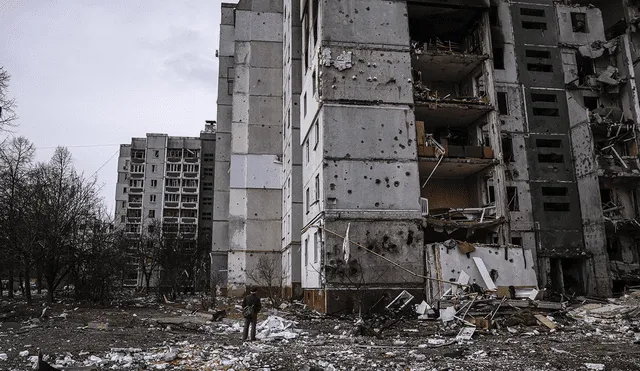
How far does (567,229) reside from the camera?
28688 millimetres

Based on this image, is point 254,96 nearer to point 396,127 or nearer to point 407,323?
point 396,127

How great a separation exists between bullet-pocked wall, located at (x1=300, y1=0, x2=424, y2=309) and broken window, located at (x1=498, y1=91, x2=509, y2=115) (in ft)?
31.6

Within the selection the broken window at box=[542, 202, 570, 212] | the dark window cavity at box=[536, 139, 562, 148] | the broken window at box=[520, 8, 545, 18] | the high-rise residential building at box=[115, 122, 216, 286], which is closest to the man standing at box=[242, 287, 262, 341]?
the broken window at box=[542, 202, 570, 212]

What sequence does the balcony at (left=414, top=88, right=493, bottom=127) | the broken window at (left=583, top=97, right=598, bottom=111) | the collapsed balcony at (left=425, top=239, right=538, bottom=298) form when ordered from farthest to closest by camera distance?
the broken window at (left=583, top=97, right=598, bottom=111) → the balcony at (left=414, top=88, right=493, bottom=127) → the collapsed balcony at (left=425, top=239, right=538, bottom=298)

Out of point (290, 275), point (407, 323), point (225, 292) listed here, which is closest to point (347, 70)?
point (407, 323)

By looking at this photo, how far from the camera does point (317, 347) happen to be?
39.3ft

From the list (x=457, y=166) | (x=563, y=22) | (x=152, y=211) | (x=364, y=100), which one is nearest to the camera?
(x=364, y=100)

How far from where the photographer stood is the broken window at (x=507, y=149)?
95.2 feet

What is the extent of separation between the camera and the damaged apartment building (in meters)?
20.8

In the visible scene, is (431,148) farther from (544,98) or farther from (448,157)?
(544,98)

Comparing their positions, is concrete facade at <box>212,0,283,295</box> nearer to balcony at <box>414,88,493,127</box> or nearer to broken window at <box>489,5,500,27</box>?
balcony at <box>414,88,493,127</box>

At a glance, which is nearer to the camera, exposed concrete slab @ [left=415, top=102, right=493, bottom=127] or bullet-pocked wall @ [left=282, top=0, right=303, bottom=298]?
exposed concrete slab @ [left=415, top=102, right=493, bottom=127]

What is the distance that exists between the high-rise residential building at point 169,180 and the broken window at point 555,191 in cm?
6063

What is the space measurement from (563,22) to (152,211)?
68.7 m
